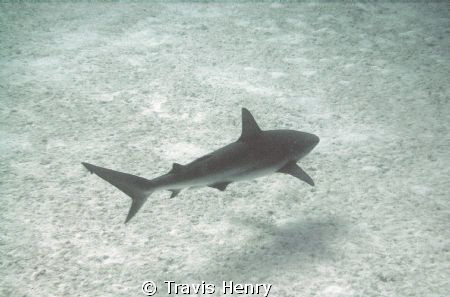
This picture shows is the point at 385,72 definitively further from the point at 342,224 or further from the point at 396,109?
the point at 342,224

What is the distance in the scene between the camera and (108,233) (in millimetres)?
3352

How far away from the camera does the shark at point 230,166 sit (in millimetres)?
2465

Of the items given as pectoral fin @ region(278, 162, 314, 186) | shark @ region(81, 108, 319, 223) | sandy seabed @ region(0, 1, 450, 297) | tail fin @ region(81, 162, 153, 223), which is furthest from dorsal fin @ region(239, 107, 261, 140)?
sandy seabed @ region(0, 1, 450, 297)

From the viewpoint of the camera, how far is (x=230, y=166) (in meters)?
2.58

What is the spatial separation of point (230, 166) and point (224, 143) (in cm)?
188

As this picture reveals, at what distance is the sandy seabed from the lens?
3029mm

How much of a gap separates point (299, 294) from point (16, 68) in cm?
540

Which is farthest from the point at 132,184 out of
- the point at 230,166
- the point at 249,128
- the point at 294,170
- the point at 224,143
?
the point at 224,143

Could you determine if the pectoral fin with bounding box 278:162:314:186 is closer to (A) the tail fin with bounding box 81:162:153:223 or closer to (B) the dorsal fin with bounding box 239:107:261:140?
Answer: (B) the dorsal fin with bounding box 239:107:261:140

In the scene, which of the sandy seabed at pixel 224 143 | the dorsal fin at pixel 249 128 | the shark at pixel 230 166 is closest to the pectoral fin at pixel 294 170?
the shark at pixel 230 166

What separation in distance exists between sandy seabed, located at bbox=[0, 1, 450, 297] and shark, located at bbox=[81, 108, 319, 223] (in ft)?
2.57

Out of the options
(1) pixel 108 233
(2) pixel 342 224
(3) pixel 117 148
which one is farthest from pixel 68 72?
(2) pixel 342 224

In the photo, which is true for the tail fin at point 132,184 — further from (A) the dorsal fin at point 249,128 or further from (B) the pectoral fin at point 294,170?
(B) the pectoral fin at point 294,170

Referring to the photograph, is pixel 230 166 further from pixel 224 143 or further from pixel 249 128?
pixel 224 143
